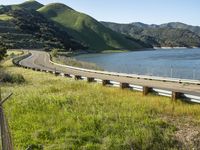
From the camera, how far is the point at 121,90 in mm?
24797

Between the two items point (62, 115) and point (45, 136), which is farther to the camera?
point (62, 115)

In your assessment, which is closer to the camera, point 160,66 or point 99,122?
point 99,122

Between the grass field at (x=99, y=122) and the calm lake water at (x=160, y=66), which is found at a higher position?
the grass field at (x=99, y=122)

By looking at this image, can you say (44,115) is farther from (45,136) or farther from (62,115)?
(45,136)

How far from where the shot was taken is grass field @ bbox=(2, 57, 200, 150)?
13.5 m

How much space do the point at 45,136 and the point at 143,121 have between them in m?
3.87

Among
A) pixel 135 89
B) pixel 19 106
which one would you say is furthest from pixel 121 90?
pixel 19 106

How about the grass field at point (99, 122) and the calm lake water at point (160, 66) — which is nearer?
the grass field at point (99, 122)

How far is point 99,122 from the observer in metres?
15.3

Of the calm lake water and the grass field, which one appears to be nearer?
the grass field

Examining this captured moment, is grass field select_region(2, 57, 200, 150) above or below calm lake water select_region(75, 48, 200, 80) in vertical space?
above

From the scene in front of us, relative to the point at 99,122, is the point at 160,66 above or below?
below

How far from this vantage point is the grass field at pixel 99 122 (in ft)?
44.2

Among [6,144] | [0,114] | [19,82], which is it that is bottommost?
[19,82]
